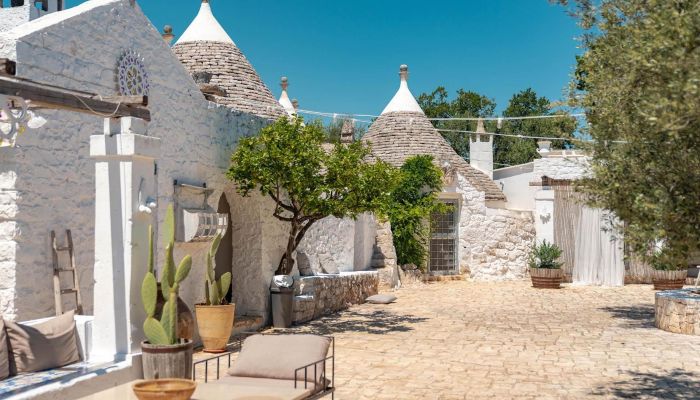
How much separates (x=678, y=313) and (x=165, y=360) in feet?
27.8

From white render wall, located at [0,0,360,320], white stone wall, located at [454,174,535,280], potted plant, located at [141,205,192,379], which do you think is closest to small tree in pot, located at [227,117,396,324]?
white render wall, located at [0,0,360,320]

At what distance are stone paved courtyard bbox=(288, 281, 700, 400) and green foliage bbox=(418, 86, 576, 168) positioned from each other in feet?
79.7

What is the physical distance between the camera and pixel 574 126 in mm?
7570

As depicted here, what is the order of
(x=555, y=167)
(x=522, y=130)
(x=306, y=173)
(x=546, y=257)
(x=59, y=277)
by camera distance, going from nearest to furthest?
(x=59, y=277) → (x=306, y=173) → (x=546, y=257) → (x=555, y=167) → (x=522, y=130)

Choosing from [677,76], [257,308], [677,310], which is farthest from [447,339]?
[677,76]

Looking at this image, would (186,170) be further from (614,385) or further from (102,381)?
(614,385)

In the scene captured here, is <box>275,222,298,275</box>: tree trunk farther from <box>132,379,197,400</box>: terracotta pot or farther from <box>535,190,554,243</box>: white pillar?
<box>535,190,554,243</box>: white pillar

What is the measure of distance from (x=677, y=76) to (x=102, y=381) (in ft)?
15.8

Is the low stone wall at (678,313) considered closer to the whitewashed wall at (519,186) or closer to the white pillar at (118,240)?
the white pillar at (118,240)

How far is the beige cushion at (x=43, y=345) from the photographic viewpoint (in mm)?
5820

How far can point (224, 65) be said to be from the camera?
45.5ft

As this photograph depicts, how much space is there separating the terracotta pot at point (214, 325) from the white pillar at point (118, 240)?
2.61 meters

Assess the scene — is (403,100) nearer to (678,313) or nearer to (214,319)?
(678,313)

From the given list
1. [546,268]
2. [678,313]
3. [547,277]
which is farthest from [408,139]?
[678,313]
